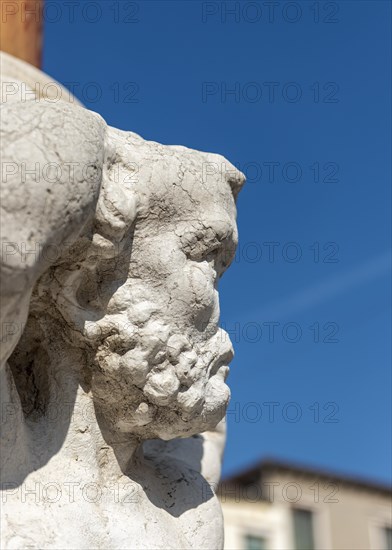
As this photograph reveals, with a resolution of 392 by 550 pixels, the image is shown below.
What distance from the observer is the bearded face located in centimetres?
204

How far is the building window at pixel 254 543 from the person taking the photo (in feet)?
57.8

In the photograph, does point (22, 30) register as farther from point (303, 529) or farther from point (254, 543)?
point (303, 529)

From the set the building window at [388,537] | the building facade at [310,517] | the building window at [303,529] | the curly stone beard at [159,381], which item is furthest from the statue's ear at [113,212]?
the building window at [388,537]

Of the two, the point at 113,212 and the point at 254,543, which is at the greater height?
the point at 254,543

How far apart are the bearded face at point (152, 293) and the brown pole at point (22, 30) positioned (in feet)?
3.24

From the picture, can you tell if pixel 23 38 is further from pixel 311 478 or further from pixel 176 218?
pixel 311 478

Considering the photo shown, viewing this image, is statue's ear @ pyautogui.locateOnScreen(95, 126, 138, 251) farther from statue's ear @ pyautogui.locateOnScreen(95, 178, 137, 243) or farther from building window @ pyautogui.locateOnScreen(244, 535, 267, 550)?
building window @ pyautogui.locateOnScreen(244, 535, 267, 550)

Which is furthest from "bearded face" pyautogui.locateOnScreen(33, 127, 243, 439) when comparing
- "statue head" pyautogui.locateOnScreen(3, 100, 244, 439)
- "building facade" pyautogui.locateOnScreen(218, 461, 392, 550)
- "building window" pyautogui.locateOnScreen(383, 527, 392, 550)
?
"building window" pyautogui.locateOnScreen(383, 527, 392, 550)

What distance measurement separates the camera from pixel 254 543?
17750 mm

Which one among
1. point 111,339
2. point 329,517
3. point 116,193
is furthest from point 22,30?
point 329,517

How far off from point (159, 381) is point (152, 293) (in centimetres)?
18

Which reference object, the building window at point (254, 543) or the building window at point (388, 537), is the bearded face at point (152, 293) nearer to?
the building window at point (254, 543)

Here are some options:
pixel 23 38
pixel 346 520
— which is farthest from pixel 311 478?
pixel 23 38

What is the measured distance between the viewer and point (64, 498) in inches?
80.3
